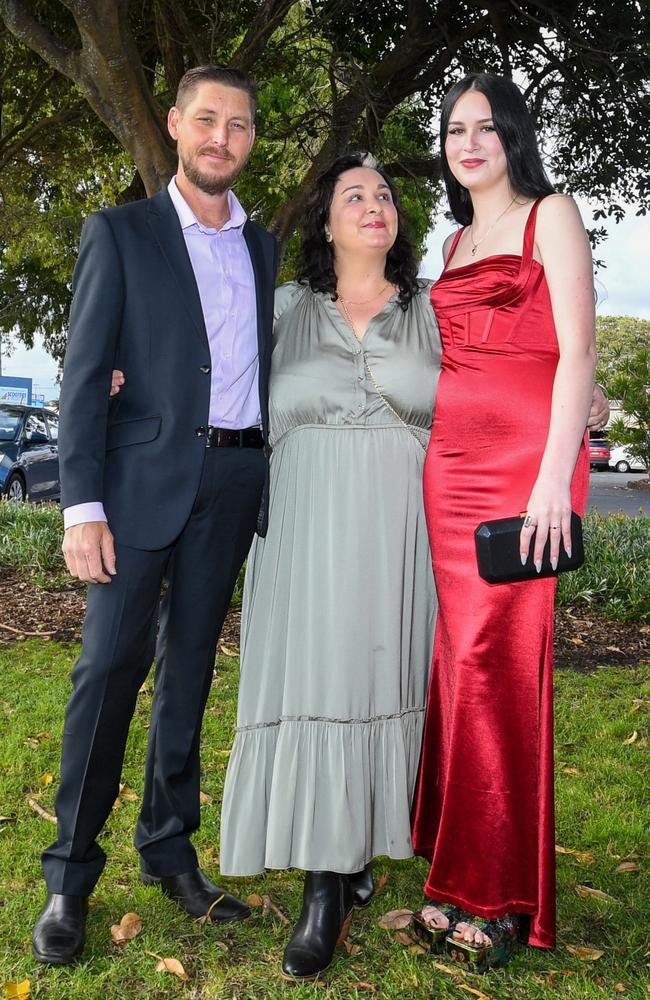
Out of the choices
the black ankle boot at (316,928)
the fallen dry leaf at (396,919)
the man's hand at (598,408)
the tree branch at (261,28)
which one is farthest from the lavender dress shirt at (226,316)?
the tree branch at (261,28)

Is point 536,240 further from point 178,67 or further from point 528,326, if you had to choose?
point 178,67

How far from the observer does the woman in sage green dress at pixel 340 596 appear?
307 centimetres

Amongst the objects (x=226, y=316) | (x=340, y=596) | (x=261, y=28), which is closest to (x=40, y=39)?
(x=261, y=28)

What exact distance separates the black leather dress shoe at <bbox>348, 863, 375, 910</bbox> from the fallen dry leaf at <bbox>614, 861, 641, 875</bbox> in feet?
3.43

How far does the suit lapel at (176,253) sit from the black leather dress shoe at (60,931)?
72.3 inches

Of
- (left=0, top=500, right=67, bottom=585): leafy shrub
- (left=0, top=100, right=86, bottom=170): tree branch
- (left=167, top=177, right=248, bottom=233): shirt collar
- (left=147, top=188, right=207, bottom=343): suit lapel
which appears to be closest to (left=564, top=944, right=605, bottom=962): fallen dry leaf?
(left=147, top=188, right=207, bottom=343): suit lapel

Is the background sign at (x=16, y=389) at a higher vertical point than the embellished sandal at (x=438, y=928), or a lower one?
higher

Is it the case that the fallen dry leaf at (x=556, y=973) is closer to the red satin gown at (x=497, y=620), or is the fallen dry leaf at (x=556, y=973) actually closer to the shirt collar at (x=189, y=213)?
the red satin gown at (x=497, y=620)

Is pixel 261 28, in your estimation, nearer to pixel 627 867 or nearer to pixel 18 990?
pixel 627 867

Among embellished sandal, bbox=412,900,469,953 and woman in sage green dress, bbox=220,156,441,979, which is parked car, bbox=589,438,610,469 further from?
embellished sandal, bbox=412,900,469,953

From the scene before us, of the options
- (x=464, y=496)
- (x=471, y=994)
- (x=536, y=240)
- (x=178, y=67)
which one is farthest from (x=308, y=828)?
(x=178, y=67)

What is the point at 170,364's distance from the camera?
120 inches

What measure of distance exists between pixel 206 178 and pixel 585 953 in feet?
9.26

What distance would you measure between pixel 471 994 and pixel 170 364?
7.01 feet
